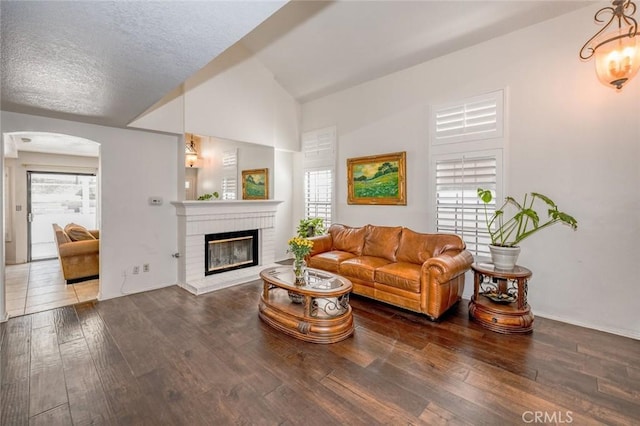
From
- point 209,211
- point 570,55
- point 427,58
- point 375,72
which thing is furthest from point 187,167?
point 570,55

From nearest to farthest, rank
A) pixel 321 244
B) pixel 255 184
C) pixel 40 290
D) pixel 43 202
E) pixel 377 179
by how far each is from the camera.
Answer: pixel 40 290
pixel 321 244
pixel 377 179
pixel 255 184
pixel 43 202

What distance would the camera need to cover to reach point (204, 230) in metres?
4.70

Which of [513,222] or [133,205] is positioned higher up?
[133,205]

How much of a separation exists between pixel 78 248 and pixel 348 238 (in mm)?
4478

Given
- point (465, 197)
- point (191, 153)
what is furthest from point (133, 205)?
point (465, 197)

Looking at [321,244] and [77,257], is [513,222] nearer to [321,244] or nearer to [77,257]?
[321,244]

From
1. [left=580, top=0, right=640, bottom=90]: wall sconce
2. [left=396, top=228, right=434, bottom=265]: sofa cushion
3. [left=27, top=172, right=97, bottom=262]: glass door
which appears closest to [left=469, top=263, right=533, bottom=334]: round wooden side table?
[left=396, top=228, right=434, bottom=265]: sofa cushion

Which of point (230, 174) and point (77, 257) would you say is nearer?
point (77, 257)

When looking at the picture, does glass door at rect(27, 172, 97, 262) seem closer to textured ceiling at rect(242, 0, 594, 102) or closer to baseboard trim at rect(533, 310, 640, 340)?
textured ceiling at rect(242, 0, 594, 102)

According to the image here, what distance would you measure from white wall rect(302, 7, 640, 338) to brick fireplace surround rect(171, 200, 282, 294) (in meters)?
3.71

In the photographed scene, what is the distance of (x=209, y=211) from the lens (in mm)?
4723

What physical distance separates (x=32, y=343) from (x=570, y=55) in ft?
21.1

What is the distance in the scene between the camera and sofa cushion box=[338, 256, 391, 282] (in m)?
3.76

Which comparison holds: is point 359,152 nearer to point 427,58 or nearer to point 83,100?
point 427,58
